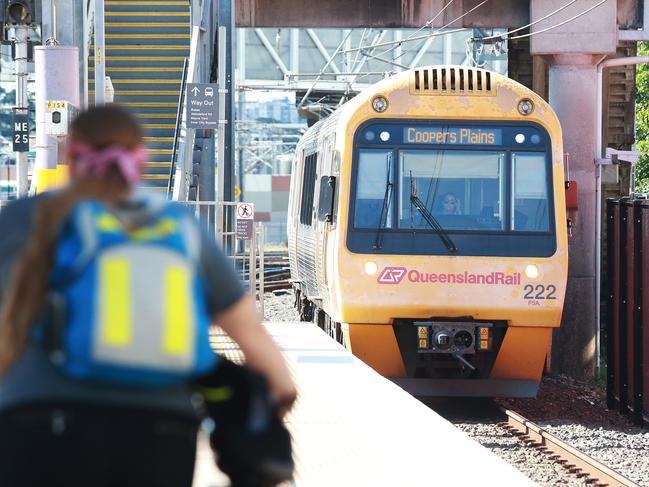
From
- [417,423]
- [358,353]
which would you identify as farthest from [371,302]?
[417,423]

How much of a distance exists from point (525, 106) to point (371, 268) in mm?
1974

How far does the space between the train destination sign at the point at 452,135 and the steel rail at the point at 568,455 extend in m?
2.39

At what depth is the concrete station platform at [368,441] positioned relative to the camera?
22.5 feet

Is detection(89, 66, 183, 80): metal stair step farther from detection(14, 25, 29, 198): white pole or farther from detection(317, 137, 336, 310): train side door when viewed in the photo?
detection(317, 137, 336, 310): train side door

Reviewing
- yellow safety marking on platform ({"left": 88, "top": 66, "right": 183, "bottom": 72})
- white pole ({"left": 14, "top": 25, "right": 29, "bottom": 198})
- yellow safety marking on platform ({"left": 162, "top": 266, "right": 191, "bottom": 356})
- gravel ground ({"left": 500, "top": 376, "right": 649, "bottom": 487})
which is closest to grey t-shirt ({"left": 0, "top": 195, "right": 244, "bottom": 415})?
yellow safety marking on platform ({"left": 162, "top": 266, "right": 191, "bottom": 356})

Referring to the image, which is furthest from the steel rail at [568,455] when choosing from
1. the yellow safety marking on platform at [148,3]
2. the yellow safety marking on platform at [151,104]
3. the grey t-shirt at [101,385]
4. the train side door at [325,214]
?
the yellow safety marking on platform at [148,3]

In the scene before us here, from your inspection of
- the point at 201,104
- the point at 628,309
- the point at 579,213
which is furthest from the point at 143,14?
the point at 628,309

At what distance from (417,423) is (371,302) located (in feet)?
12.5

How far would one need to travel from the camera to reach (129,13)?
21.3 meters

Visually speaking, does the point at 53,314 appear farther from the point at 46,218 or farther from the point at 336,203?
the point at 336,203

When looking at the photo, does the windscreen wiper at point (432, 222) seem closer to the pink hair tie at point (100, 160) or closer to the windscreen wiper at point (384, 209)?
the windscreen wiper at point (384, 209)

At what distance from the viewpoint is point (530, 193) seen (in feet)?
40.6

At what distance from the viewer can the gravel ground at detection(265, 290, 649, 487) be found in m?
10.0

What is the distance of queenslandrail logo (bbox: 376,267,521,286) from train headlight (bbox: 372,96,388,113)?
1.40 meters
